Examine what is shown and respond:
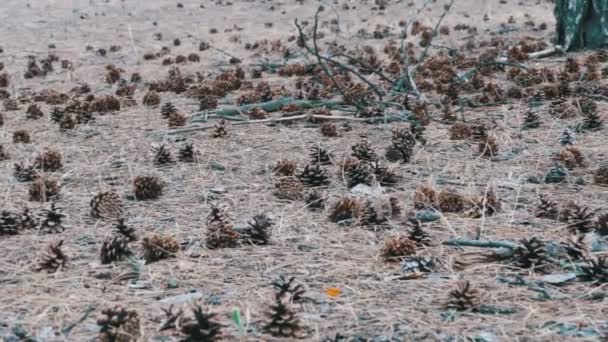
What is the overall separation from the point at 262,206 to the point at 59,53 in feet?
41.0

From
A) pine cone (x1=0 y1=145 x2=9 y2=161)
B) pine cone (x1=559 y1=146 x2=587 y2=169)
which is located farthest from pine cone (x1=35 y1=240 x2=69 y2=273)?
pine cone (x1=559 y1=146 x2=587 y2=169)

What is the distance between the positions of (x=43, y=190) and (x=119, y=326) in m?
2.33

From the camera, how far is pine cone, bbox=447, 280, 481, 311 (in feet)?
9.86

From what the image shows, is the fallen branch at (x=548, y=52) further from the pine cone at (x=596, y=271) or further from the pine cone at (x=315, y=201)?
the pine cone at (x=596, y=271)

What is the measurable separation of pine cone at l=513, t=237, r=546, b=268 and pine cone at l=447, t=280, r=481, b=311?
0.51 metres

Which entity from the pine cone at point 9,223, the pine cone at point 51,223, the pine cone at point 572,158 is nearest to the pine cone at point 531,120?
the pine cone at point 572,158

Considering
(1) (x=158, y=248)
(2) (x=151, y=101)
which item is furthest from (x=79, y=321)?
(2) (x=151, y=101)

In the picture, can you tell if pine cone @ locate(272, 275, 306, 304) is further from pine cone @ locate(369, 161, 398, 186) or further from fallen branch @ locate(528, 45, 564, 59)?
fallen branch @ locate(528, 45, 564, 59)

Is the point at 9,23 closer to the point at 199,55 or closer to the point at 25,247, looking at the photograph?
the point at 199,55

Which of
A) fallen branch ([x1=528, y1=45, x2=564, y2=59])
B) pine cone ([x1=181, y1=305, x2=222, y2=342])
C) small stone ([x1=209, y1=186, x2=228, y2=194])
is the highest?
pine cone ([x1=181, y1=305, x2=222, y2=342])

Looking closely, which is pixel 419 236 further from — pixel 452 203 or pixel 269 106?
pixel 269 106

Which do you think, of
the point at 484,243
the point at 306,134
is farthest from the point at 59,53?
the point at 484,243

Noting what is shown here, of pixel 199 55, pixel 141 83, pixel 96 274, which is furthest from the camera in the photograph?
pixel 199 55

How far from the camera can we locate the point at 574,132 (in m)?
6.20
